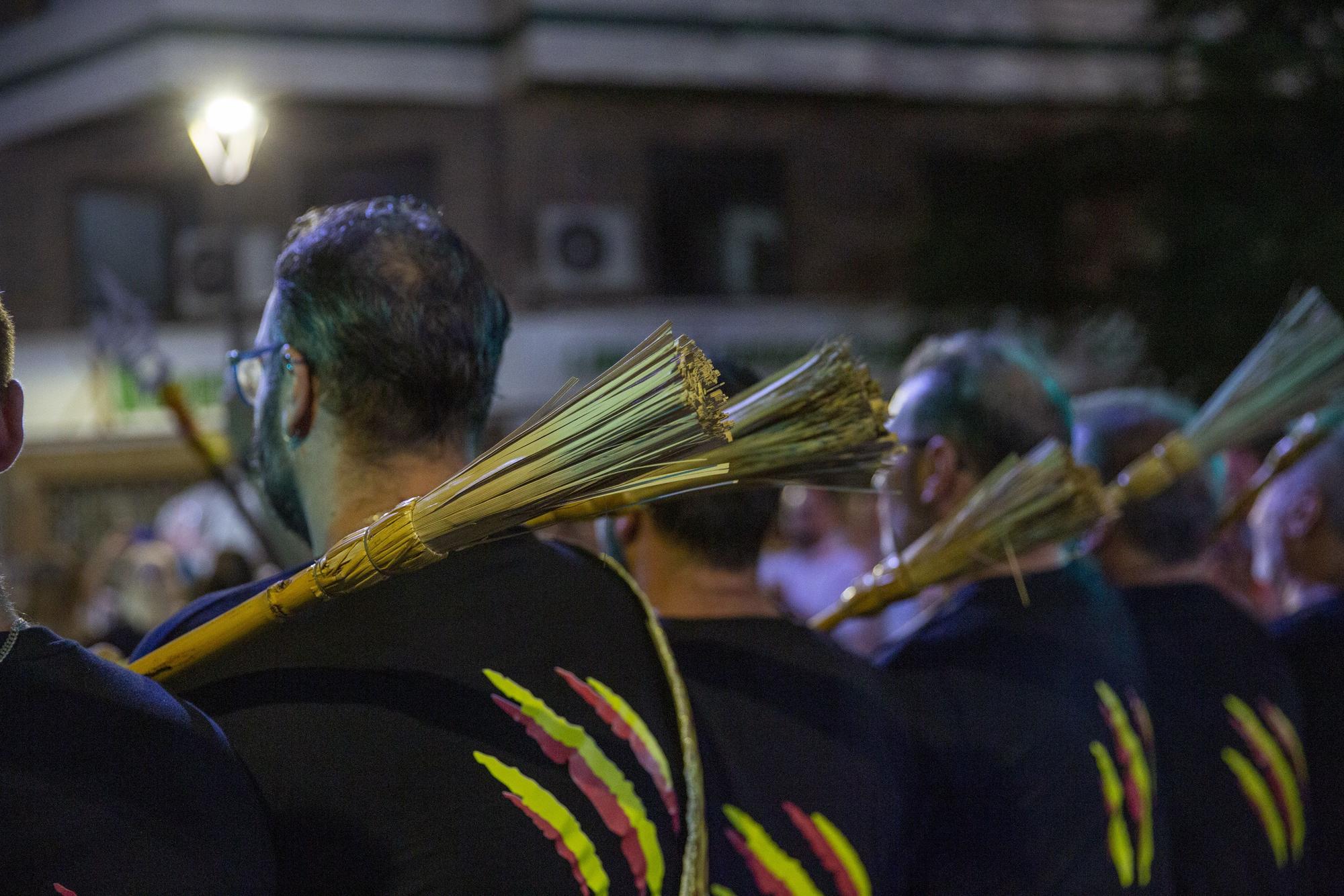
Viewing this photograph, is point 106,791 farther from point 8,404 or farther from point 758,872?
point 758,872

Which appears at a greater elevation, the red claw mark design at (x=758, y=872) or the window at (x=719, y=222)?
the window at (x=719, y=222)

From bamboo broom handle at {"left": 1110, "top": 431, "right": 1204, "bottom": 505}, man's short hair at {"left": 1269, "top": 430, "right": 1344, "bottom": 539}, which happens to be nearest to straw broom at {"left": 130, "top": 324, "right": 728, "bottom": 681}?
bamboo broom handle at {"left": 1110, "top": 431, "right": 1204, "bottom": 505}

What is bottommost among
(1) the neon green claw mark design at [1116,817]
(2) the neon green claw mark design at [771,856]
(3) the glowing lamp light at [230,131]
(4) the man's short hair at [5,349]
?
(1) the neon green claw mark design at [1116,817]

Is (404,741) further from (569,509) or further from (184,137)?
(184,137)

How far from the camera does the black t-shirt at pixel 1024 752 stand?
214 cm

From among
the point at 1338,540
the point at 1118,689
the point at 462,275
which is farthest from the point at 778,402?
the point at 1338,540

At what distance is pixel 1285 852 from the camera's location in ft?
8.70

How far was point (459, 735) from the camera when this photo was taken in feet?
4.62

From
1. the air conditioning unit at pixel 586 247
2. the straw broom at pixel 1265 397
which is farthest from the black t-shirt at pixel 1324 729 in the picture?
the air conditioning unit at pixel 586 247

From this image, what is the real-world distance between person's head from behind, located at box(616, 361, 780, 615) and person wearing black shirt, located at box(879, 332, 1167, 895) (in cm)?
34

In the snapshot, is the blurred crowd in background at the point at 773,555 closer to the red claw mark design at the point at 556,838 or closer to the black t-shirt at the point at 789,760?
the black t-shirt at the point at 789,760

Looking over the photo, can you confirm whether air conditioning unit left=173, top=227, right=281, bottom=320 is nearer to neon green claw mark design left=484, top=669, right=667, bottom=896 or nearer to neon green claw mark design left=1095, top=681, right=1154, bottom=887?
neon green claw mark design left=1095, top=681, right=1154, bottom=887

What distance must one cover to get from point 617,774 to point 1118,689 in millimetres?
1118

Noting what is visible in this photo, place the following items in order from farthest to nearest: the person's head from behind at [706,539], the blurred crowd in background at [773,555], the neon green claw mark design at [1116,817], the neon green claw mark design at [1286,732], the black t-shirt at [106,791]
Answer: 1. the blurred crowd in background at [773,555]
2. the neon green claw mark design at [1286,732]
3. the neon green claw mark design at [1116,817]
4. the person's head from behind at [706,539]
5. the black t-shirt at [106,791]
